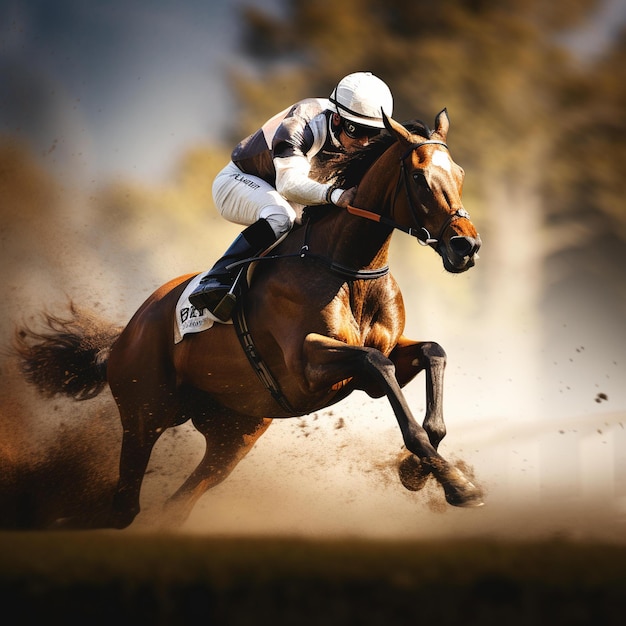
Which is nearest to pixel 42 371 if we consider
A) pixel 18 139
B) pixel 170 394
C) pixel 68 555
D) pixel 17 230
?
pixel 170 394

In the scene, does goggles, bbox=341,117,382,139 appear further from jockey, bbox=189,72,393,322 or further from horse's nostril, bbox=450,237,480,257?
horse's nostril, bbox=450,237,480,257

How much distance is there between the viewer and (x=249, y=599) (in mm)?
2754

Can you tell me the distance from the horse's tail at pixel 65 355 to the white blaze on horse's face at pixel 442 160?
9.32 feet

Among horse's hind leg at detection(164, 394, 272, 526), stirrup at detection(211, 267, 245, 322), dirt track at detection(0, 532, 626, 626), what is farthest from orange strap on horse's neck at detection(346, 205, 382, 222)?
horse's hind leg at detection(164, 394, 272, 526)

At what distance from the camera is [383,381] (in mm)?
3719

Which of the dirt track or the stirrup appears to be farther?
the stirrup

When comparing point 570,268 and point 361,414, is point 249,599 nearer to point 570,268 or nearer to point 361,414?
point 361,414

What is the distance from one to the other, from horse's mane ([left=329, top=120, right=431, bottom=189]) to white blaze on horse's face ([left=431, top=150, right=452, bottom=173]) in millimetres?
442

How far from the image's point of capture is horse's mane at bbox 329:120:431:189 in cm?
430

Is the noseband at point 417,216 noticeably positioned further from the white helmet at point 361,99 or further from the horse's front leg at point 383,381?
the horse's front leg at point 383,381

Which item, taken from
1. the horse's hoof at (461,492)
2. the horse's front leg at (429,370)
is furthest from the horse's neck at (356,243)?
the horse's hoof at (461,492)

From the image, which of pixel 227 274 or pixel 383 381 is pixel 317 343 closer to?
pixel 383 381

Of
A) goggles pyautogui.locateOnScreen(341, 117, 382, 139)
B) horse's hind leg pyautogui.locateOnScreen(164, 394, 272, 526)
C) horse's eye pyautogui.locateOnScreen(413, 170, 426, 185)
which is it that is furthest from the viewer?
horse's hind leg pyautogui.locateOnScreen(164, 394, 272, 526)

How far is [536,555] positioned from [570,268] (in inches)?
202
